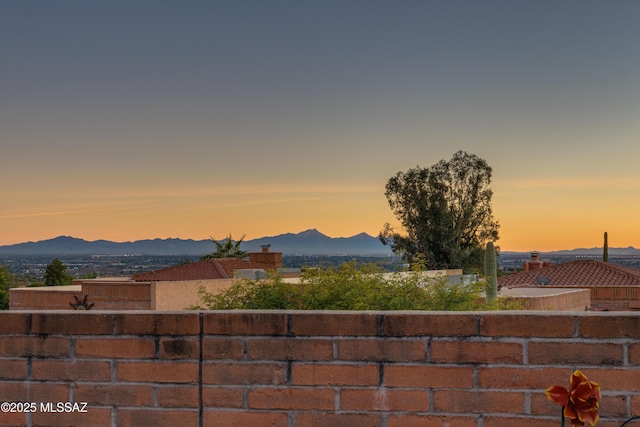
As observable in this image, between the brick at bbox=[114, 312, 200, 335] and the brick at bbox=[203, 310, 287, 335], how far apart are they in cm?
6

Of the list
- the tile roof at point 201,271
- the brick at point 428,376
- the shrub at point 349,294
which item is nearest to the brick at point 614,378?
the brick at point 428,376

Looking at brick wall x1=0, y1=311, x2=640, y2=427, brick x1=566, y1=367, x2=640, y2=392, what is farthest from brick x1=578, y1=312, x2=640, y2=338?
brick x1=566, y1=367, x2=640, y2=392

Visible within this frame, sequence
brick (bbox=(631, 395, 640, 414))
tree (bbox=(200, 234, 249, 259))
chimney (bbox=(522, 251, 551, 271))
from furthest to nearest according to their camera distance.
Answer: tree (bbox=(200, 234, 249, 259)) < chimney (bbox=(522, 251, 551, 271)) < brick (bbox=(631, 395, 640, 414))

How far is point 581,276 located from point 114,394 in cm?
3866

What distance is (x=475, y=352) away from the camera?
11.1 feet

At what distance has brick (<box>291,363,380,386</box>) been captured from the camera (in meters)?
3.42

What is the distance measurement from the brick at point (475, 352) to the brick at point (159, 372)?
1006mm

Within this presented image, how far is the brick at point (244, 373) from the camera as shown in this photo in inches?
137

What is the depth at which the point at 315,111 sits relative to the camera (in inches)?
2144

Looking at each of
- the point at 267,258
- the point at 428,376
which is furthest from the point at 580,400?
the point at 267,258

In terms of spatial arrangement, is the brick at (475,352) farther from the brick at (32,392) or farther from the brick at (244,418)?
the brick at (32,392)

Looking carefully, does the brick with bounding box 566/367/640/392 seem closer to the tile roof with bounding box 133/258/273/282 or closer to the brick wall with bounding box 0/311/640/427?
the brick wall with bounding box 0/311/640/427

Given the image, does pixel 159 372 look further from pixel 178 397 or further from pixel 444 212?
pixel 444 212

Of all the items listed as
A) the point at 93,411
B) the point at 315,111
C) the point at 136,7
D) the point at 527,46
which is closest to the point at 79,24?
the point at 136,7
